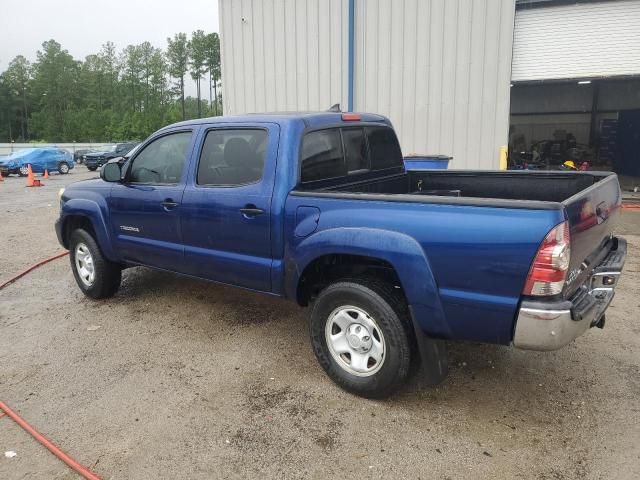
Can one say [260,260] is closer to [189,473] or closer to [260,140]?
[260,140]

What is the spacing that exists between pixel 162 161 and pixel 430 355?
2935 millimetres

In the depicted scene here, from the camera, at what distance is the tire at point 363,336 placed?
3.10 meters

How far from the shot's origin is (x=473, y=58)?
1108cm

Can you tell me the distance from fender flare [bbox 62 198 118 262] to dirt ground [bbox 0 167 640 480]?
0.66 metres

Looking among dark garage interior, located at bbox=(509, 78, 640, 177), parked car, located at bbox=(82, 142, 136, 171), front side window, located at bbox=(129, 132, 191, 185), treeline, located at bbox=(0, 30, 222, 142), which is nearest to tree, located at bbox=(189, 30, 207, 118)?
treeline, located at bbox=(0, 30, 222, 142)

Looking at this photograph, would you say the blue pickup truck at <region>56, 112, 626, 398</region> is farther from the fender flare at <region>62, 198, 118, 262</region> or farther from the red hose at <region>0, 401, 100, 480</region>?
the red hose at <region>0, 401, 100, 480</region>

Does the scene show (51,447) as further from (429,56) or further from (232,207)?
(429,56)

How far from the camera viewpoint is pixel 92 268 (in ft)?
17.6

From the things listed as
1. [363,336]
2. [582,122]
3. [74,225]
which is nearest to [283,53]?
[74,225]

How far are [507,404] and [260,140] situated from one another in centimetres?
251

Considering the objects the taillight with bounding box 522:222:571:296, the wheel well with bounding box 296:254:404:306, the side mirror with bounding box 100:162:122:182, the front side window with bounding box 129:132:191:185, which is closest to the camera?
the taillight with bounding box 522:222:571:296

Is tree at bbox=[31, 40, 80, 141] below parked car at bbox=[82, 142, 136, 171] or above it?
above

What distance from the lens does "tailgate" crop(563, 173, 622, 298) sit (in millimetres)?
2666

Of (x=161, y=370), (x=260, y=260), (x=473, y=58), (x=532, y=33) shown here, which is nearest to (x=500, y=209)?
(x=260, y=260)
